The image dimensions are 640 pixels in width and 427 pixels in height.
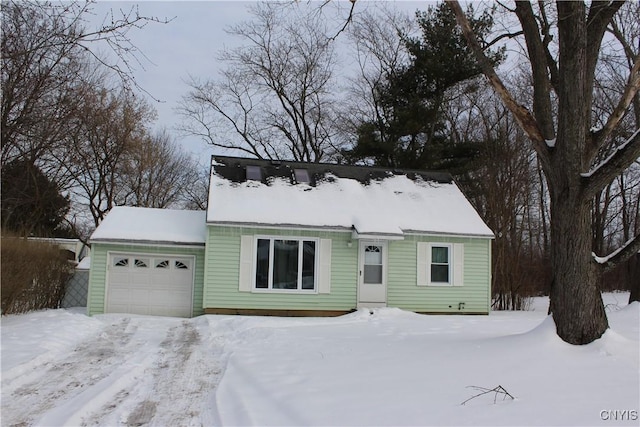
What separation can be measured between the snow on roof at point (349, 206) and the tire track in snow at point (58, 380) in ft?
18.2

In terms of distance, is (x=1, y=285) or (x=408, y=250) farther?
(x=408, y=250)

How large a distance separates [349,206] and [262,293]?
388 cm

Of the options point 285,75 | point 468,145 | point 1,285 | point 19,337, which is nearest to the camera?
point 19,337

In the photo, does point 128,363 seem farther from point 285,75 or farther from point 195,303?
point 285,75

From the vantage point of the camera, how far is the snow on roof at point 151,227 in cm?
1420

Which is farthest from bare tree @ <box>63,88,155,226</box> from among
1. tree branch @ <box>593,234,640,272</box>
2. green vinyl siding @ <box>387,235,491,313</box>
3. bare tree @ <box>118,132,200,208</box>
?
tree branch @ <box>593,234,640,272</box>

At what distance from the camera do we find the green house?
1420 centimetres

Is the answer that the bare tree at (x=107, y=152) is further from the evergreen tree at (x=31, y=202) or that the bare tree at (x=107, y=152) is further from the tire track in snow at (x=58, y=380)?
→ the tire track in snow at (x=58, y=380)

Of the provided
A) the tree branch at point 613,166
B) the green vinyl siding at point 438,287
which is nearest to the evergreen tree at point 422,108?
the green vinyl siding at point 438,287

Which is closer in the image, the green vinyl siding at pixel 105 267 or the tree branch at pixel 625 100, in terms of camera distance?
the tree branch at pixel 625 100

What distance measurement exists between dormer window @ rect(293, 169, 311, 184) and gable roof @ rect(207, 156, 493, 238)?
0.11m

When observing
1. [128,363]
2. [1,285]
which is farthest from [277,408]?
[1,285]

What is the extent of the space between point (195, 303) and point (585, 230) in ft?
35.4

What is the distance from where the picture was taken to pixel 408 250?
50.5 ft
